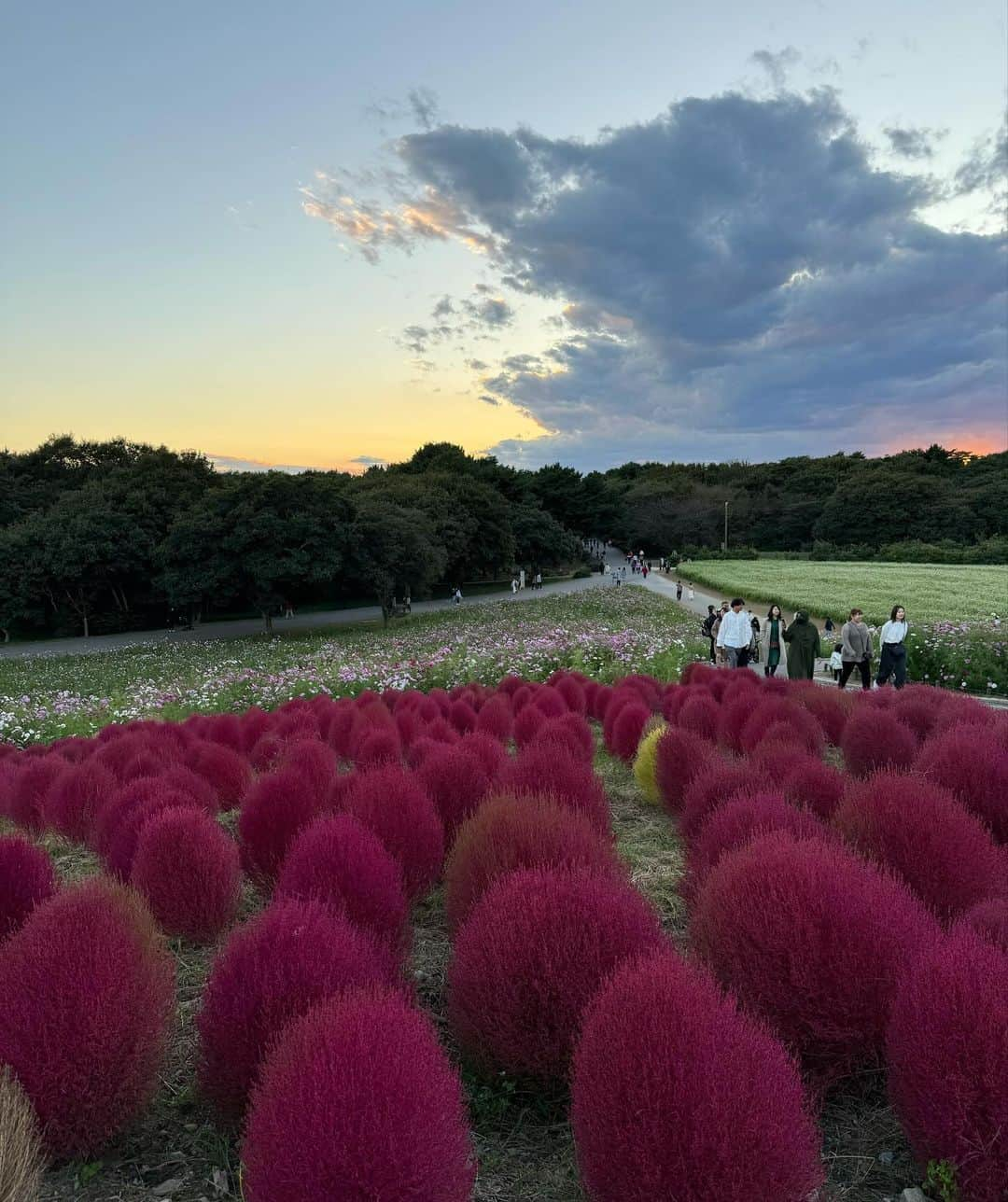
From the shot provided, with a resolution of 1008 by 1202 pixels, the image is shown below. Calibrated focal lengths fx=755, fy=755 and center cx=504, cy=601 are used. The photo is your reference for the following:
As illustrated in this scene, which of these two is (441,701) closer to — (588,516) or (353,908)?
(353,908)

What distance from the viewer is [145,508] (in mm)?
37062

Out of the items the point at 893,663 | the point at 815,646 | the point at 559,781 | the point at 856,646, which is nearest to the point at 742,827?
the point at 559,781

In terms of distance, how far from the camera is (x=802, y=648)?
12242 millimetres

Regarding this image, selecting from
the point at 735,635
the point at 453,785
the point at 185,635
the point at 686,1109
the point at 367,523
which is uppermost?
the point at 367,523

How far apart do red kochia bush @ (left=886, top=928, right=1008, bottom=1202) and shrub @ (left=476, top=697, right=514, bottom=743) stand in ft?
17.9

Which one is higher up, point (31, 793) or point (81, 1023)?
point (81, 1023)

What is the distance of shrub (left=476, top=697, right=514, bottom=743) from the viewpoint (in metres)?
7.65

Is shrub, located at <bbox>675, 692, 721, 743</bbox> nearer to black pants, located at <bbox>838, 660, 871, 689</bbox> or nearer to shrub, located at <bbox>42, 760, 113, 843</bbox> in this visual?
shrub, located at <bbox>42, 760, 113, 843</bbox>

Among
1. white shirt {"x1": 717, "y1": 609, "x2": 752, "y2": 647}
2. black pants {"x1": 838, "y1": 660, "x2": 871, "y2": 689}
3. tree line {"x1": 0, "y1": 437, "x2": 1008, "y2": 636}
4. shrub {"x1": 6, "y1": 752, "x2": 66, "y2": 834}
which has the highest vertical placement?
tree line {"x1": 0, "y1": 437, "x2": 1008, "y2": 636}

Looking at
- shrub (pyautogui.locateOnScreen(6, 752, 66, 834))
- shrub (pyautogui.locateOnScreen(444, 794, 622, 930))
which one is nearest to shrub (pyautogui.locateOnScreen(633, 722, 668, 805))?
shrub (pyautogui.locateOnScreen(444, 794, 622, 930))

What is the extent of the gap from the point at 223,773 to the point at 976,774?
17.4 feet

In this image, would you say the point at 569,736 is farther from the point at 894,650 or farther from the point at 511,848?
the point at 894,650

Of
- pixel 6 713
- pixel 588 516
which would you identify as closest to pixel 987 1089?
pixel 6 713

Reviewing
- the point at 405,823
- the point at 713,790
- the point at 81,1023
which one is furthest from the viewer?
the point at 713,790
